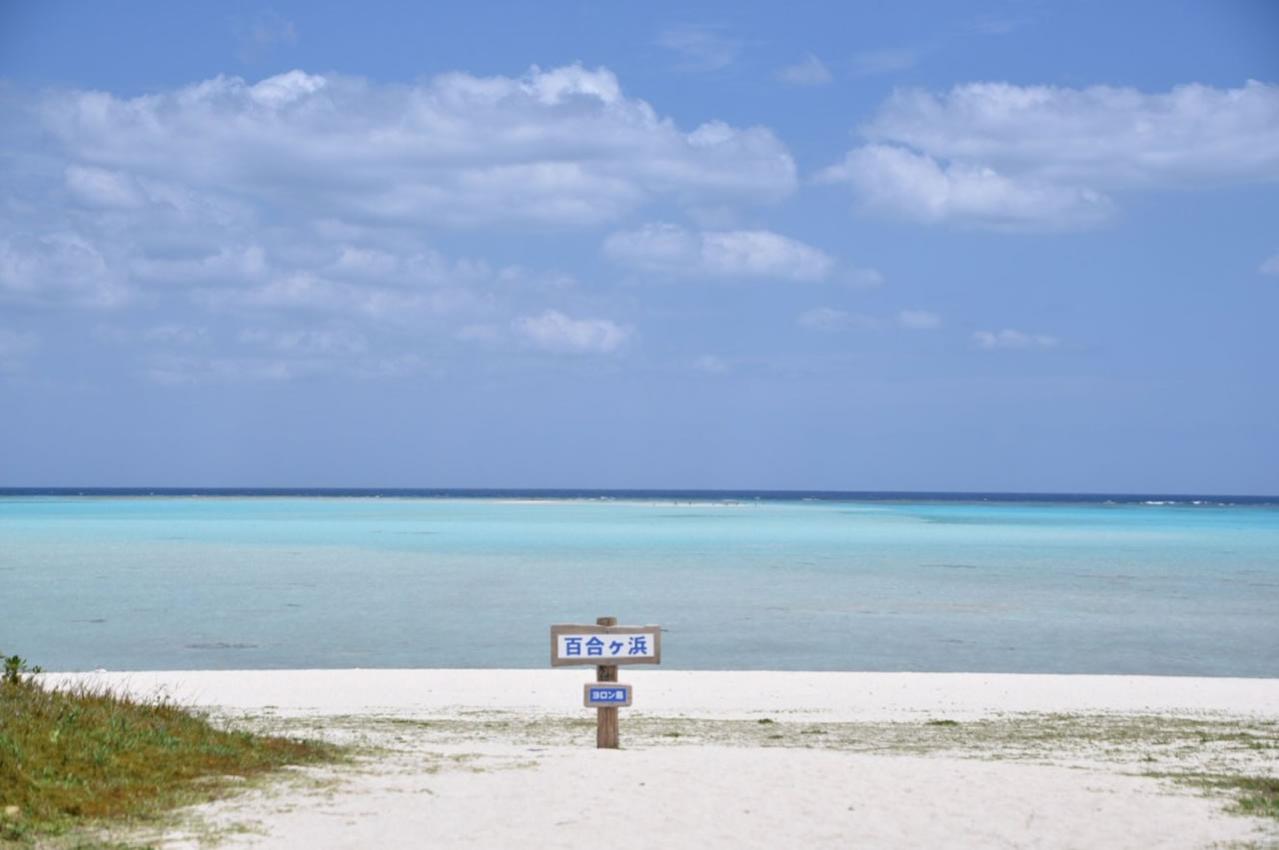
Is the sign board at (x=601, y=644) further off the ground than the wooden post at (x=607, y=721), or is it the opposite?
the sign board at (x=601, y=644)

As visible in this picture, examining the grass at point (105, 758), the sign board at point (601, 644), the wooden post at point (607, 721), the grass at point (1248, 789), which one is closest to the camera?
the grass at point (105, 758)

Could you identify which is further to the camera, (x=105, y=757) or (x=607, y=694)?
(x=607, y=694)

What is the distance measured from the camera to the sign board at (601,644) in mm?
10586

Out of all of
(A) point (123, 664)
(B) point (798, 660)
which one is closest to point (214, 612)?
(A) point (123, 664)

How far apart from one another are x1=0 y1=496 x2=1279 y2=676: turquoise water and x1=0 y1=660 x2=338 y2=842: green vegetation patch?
35.7 ft

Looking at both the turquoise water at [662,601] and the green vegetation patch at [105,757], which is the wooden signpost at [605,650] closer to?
the green vegetation patch at [105,757]

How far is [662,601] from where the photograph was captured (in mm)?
30938

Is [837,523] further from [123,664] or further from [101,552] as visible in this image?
[123,664]

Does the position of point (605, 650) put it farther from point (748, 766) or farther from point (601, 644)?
point (748, 766)

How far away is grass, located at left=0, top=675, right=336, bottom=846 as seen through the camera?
7.52 meters

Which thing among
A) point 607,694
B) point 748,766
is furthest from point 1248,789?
point 607,694

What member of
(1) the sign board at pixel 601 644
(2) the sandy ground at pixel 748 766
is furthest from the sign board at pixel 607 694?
(2) the sandy ground at pixel 748 766

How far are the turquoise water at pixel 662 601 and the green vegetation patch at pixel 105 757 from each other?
10.9 meters

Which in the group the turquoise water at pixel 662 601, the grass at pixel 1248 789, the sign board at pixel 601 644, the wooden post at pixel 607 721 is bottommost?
the turquoise water at pixel 662 601
